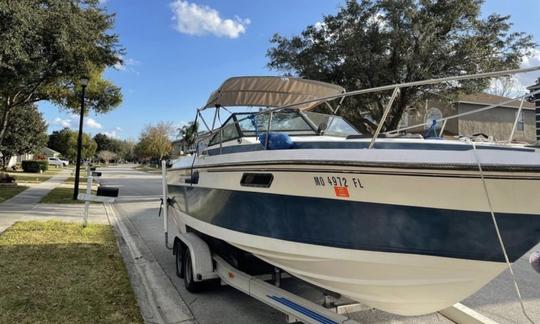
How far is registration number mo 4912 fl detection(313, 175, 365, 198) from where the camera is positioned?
3064 millimetres

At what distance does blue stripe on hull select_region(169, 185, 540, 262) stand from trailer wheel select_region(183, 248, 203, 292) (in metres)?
1.51

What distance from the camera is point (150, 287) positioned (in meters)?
5.58

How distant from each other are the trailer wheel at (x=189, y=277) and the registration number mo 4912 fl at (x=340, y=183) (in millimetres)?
2609

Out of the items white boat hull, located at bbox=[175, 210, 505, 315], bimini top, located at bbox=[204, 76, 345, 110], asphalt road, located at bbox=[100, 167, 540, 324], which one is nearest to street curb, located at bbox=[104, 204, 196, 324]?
asphalt road, located at bbox=[100, 167, 540, 324]

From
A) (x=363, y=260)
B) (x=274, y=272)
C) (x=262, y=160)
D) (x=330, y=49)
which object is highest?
(x=330, y=49)

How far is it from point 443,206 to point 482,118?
2763cm

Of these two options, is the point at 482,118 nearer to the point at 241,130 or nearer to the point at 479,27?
the point at 479,27

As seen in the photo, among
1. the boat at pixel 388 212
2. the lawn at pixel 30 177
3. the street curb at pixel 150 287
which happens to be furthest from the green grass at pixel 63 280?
the lawn at pixel 30 177

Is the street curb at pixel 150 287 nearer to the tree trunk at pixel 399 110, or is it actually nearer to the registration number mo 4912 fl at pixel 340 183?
the registration number mo 4912 fl at pixel 340 183

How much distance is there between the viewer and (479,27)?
17.5 meters

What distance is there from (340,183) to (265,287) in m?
1.64

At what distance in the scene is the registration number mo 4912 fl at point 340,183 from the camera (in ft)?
10.1

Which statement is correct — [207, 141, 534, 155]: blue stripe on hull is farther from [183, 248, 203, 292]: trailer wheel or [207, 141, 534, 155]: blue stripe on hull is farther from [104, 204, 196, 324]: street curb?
[104, 204, 196, 324]: street curb

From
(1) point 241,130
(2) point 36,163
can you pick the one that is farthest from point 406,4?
(2) point 36,163
